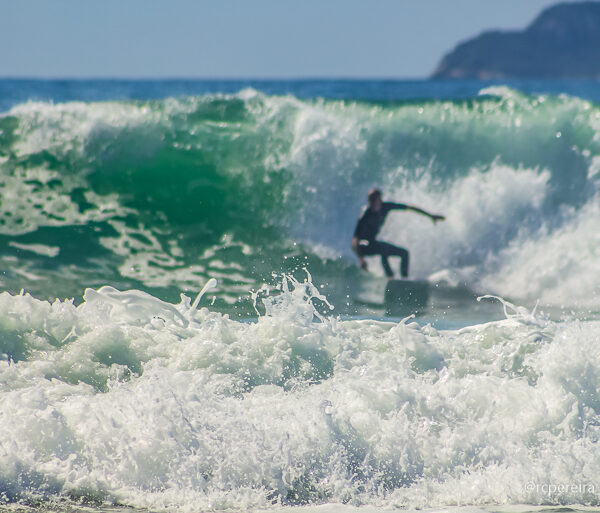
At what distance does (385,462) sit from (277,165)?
8068 mm

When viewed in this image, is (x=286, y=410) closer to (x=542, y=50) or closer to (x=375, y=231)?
(x=375, y=231)

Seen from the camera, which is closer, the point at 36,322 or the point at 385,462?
the point at 385,462

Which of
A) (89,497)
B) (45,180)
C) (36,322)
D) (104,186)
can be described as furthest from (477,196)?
(89,497)

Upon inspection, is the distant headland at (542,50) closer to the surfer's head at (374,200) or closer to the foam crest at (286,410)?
the surfer's head at (374,200)

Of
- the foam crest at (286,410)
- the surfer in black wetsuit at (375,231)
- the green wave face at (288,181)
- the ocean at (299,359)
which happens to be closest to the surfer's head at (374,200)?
the surfer in black wetsuit at (375,231)

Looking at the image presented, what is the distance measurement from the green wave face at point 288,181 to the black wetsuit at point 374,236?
2.35 ft

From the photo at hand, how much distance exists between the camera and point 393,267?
917cm

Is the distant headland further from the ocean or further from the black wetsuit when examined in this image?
the black wetsuit

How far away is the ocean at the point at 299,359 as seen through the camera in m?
3.51

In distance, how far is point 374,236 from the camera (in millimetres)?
8445

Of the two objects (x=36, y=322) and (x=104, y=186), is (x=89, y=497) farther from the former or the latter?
(x=104, y=186)

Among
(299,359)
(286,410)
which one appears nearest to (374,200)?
(299,359)

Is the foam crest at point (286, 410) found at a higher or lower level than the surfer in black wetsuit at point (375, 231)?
lower

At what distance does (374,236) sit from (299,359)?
4040mm
